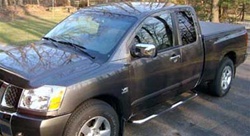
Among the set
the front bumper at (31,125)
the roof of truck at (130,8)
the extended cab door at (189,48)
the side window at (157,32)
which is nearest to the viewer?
the front bumper at (31,125)

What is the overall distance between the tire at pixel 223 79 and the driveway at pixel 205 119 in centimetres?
13

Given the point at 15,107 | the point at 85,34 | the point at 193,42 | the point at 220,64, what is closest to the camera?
the point at 15,107

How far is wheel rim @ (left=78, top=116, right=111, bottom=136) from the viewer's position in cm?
332

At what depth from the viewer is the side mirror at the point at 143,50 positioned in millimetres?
3689

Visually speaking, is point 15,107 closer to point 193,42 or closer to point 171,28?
point 171,28

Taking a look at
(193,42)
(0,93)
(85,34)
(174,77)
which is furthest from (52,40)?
(193,42)

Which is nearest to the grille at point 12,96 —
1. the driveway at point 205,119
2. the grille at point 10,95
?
the grille at point 10,95

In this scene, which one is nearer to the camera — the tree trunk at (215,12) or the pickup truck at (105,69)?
the pickup truck at (105,69)

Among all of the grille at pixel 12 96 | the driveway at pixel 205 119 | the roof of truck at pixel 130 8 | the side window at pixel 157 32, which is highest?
the roof of truck at pixel 130 8

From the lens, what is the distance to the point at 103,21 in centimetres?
420

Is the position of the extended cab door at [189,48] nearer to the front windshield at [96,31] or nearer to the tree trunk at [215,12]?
the front windshield at [96,31]

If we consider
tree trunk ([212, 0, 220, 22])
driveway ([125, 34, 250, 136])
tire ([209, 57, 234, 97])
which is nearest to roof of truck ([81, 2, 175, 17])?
driveway ([125, 34, 250, 136])

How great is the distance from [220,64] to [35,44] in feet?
10.8

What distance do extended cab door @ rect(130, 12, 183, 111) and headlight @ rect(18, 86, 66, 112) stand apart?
1.09 meters
